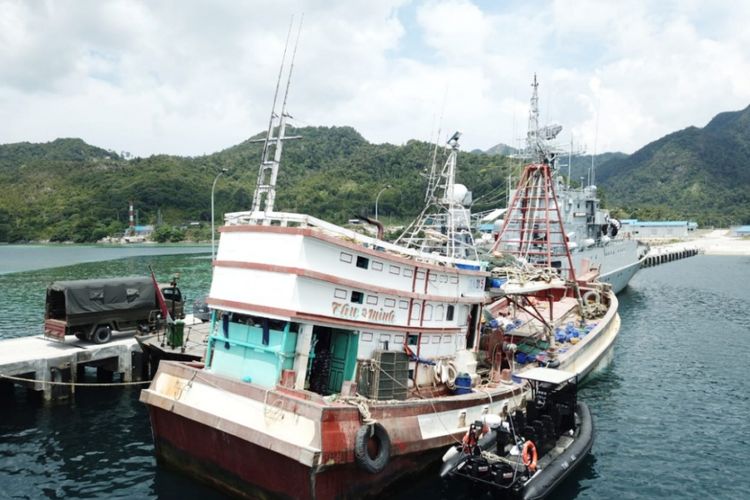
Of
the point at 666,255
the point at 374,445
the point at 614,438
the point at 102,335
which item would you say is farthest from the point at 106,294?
the point at 666,255

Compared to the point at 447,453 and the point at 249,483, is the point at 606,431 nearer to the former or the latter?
the point at 447,453

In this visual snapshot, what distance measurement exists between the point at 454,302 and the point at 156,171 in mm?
184607

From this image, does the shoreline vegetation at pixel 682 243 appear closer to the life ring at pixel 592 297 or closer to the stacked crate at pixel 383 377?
the life ring at pixel 592 297

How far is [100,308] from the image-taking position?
2430 centimetres

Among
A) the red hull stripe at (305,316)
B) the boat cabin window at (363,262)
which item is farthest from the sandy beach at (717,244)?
the boat cabin window at (363,262)

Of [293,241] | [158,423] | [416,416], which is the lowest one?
[158,423]

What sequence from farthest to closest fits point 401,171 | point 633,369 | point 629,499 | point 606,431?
point 401,171 → point 633,369 → point 606,431 → point 629,499

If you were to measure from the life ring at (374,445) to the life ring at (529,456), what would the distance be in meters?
3.59

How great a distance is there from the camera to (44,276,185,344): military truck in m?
23.5

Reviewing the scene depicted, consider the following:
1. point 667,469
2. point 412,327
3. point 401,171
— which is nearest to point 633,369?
point 667,469

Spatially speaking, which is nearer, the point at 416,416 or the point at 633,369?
the point at 416,416

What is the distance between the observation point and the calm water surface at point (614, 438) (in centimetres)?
1464

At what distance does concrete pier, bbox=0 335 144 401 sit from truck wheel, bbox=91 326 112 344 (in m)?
0.34

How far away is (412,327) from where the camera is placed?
15281mm
